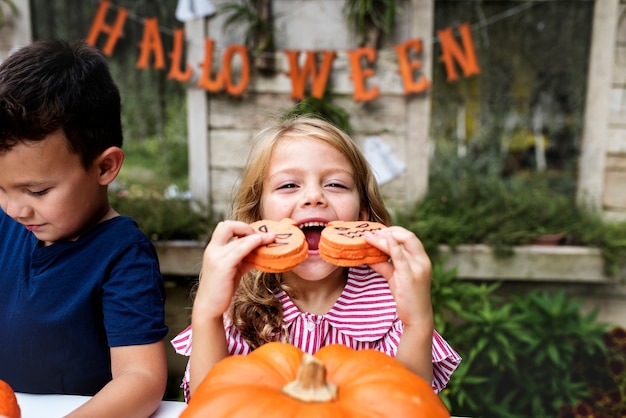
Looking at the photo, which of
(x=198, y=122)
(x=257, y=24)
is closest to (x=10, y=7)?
(x=198, y=122)

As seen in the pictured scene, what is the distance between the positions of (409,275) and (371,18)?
8.18ft

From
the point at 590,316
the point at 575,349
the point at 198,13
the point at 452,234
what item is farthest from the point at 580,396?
the point at 198,13

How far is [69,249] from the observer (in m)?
1.40

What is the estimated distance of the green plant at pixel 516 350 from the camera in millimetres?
3023

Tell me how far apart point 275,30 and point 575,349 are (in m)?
2.64

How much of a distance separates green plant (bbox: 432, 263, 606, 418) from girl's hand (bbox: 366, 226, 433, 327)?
6.30ft

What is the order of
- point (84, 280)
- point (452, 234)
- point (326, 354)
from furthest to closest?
point (452, 234)
point (84, 280)
point (326, 354)

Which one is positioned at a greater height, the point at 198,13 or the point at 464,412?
the point at 198,13

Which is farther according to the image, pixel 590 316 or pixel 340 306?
pixel 590 316

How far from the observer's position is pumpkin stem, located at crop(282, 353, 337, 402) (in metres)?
0.85

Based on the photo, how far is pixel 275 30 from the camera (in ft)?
11.0

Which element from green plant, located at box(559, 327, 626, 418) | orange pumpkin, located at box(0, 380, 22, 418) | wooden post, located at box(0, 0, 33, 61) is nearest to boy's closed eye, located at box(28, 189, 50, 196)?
orange pumpkin, located at box(0, 380, 22, 418)

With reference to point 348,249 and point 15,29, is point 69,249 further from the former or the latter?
point 15,29

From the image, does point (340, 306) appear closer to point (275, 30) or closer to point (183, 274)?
point (183, 274)
